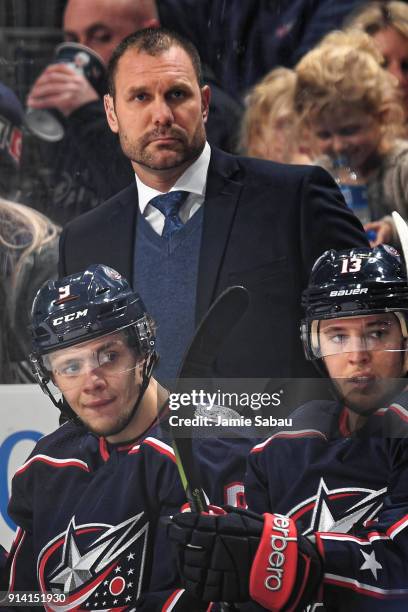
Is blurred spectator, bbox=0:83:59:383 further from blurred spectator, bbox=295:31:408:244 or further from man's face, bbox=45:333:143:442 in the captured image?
blurred spectator, bbox=295:31:408:244

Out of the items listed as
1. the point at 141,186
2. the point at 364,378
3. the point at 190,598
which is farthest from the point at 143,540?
the point at 141,186

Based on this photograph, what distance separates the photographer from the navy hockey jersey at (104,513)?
2982mm

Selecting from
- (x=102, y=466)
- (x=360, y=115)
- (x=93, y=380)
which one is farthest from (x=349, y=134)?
(x=102, y=466)

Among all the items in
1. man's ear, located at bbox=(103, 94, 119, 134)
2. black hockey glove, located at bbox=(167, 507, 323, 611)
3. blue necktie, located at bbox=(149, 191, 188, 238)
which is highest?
man's ear, located at bbox=(103, 94, 119, 134)

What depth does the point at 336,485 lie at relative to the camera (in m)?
2.94

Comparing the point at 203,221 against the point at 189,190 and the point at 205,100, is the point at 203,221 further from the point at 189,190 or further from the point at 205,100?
the point at 205,100

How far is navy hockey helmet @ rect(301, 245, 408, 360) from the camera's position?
115 inches

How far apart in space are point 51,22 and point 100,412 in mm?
1083

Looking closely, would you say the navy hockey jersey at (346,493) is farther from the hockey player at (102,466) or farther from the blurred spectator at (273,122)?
the blurred spectator at (273,122)

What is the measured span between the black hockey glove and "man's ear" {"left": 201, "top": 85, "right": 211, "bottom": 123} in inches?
42.6

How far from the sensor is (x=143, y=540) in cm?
299

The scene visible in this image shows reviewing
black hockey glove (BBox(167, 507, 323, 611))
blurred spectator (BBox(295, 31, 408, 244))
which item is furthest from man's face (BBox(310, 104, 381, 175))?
black hockey glove (BBox(167, 507, 323, 611))

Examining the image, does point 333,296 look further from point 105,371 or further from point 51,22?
point 51,22

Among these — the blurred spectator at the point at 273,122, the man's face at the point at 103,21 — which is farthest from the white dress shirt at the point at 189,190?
the man's face at the point at 103,21
